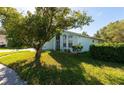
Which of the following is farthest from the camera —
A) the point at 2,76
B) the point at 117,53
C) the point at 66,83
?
the point at 117,53

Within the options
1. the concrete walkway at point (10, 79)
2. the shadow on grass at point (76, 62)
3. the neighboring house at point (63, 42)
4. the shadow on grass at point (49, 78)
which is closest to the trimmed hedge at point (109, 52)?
the shadow on grass at point (76, 62)

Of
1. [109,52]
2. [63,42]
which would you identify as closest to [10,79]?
[109,52]

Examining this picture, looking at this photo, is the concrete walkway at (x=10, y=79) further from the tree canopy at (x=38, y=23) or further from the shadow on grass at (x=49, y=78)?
the tree canopy at (x=38, y=23)

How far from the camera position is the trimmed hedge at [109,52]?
69.0ft

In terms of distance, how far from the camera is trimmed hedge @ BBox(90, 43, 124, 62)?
2102 centimetres

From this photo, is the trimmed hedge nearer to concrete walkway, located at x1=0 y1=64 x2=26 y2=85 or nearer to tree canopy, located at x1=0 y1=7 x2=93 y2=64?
tree canopy, located at x1=0 y1=7 x2=93 y2=64

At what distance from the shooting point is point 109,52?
853 inches

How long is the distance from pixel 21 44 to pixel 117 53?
28.6ft

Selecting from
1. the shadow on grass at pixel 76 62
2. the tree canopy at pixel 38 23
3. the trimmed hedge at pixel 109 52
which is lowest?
the shadow on grass at pixel 76 62

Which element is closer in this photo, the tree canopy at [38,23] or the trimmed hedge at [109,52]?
the tree canopy at [38,23]
